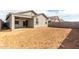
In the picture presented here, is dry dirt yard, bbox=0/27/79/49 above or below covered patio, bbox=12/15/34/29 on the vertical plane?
below

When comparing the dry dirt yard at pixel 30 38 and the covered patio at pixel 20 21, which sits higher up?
the covered patio at pixel 20 21

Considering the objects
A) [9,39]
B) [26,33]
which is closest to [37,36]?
[26,33]

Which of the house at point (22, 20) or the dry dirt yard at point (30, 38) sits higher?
the house at point (22, 20)

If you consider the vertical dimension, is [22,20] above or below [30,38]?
above

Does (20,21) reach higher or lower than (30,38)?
higher

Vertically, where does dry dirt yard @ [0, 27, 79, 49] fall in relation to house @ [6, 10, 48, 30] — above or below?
below

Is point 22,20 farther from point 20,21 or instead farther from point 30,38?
point 30,38

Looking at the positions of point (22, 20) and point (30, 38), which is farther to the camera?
point (30, 38)

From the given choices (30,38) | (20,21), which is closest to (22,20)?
(20,21)

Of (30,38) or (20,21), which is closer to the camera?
(20,21)
